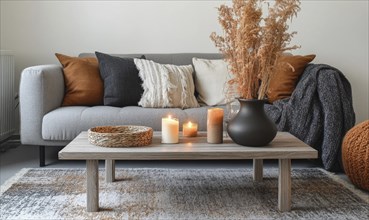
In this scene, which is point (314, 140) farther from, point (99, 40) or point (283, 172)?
point (99, 40)

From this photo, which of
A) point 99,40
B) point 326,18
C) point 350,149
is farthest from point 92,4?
point 350,149

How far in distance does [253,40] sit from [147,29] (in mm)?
2088

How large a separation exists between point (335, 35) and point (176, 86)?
166 centimetres

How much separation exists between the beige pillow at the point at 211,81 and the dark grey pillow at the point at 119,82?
18.5 inches

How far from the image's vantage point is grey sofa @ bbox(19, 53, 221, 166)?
3031 mm

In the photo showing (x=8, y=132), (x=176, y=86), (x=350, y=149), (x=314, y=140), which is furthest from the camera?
(x=8, y=132)

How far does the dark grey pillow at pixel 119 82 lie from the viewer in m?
3.36

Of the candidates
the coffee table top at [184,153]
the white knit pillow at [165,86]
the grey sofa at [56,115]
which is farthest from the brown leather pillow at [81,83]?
the coffee table top at [184,153]

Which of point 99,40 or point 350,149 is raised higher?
point 99,40

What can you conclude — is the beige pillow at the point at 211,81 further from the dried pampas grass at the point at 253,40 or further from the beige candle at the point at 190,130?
the dried pampas grass at the point at 253,40

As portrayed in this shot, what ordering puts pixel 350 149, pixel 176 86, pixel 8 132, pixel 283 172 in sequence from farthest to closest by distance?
1. pixel 8 132
2. pixel 176 86
3. pixel 350 149
4. pixel 283 172

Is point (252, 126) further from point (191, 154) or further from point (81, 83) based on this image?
point (81, 83)

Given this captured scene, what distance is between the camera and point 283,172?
7.10ft

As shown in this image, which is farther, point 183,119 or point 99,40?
point 99,40
